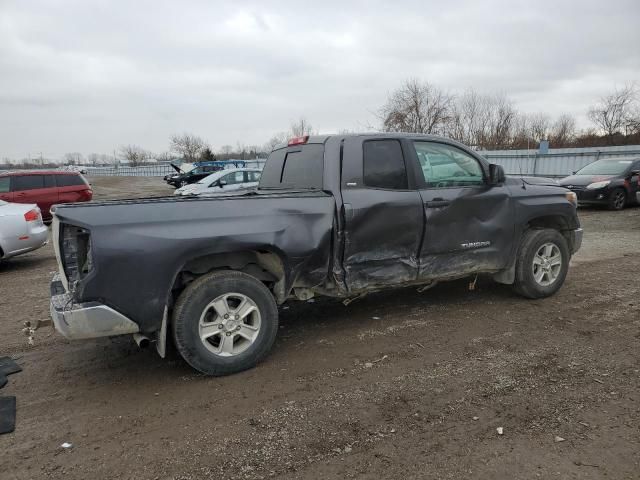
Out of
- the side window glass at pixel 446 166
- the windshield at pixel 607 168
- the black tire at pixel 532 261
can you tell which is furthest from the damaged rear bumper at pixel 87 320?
the windshield at pixel 607 168

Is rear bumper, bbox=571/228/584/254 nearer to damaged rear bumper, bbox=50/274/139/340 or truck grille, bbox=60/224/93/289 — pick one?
damaged rear bumper, bbox=50/274/139/340

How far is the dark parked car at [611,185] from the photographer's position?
14188mm

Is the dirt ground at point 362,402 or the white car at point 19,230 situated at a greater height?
the white car at point 19,230

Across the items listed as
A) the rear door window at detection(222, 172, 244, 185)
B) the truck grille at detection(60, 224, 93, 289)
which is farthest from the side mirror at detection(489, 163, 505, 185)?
the rear door window at detection(222, 172, 244, 185)

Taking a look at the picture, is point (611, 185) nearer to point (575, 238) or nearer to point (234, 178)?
point (575, 238)

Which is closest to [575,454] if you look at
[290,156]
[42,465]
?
[42,465]

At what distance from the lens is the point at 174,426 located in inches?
122

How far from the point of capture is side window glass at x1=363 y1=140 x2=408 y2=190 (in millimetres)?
4410

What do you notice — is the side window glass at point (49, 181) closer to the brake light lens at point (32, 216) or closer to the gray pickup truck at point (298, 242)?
the brake light lens at point (32, 216)

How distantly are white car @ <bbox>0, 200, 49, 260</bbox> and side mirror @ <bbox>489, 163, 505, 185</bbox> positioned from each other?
7899 mm

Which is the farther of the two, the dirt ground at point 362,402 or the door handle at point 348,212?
the door handle at point 348,212

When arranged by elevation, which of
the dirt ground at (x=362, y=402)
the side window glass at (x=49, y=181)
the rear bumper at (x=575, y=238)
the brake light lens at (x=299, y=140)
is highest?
the brake light lens at (x=299, y=140)

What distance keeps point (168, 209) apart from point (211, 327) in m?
0.99

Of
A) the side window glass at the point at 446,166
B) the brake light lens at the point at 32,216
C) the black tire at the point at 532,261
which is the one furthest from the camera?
the brake light lens at the point at 32,216
